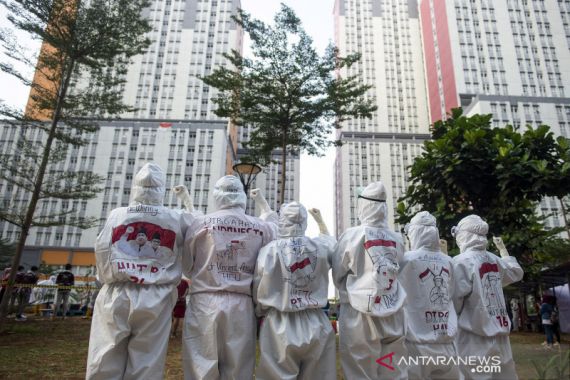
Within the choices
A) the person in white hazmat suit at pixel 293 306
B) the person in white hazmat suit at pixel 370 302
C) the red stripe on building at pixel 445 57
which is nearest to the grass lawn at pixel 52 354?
the person in white hazmat suit at pixel 370 302

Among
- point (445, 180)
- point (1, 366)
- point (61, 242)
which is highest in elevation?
point (61, 242)

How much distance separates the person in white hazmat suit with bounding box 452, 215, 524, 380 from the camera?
520 centimetres

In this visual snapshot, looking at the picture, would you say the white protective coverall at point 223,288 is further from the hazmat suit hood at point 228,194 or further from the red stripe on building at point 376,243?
the red stripe on building at point 376,243

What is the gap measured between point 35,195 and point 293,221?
910cm

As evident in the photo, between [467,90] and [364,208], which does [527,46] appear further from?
[364,208]

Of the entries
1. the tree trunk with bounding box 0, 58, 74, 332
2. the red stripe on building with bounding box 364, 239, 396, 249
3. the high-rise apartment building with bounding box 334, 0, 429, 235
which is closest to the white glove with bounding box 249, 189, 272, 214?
the red stripe on building with bounding box 364, 239, 396, 249

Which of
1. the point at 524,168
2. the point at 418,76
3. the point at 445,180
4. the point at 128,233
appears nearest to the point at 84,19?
the point at 128,233

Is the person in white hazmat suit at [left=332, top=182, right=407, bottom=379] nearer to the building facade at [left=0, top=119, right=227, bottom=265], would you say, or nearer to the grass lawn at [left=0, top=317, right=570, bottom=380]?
the grass lawn at [left=0, top=317, right=570, bottom=380]

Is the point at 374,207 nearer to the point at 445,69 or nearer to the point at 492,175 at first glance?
the point at 492,175

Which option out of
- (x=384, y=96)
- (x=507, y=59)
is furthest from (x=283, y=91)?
(x=384, y=96)

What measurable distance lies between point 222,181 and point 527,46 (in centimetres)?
7446

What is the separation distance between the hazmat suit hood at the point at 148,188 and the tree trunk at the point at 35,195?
7327 mm

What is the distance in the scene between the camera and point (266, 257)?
4.12 meters

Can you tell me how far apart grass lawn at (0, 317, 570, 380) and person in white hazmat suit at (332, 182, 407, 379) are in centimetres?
186
